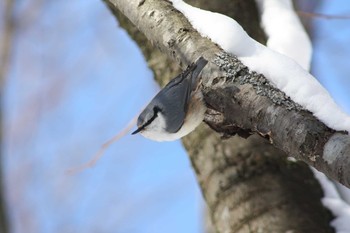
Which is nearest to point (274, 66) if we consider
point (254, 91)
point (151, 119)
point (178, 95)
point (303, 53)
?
point (254, 91)

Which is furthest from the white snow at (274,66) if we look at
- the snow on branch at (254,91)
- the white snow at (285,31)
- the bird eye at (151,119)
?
the white snow at (285,31)

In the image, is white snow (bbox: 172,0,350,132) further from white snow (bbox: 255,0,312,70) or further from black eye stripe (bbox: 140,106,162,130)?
white snow (bbox: 255,0,312,70)

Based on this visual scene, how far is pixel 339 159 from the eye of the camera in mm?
871

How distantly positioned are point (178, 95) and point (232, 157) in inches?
12.2

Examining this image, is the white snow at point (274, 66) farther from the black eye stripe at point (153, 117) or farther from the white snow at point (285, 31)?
the white snow at point (285, 31)

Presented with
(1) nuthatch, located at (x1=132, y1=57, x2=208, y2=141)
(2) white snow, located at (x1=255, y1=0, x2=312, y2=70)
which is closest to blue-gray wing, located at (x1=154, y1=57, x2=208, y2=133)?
(1) nuthatch, located at (x1=132, y1=57, x2=208, y2=141)

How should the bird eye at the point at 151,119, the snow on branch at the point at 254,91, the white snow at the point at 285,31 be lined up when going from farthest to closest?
the white snow at the point at 285,31 → the bird eye at the point at 151,119 → the snow on branch at the point at 254,91

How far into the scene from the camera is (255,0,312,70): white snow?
5.36ft

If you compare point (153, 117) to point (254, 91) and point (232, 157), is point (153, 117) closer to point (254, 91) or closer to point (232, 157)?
point (232, 157)

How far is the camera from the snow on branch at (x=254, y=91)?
0.94 meters

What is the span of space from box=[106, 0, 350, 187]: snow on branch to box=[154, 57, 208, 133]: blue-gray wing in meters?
0.02

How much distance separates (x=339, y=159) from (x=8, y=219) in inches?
78.8

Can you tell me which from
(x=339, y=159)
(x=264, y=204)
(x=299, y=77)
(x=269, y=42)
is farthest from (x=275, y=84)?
(x=269, y=42)

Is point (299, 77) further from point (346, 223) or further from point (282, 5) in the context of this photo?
point (282, 5)
